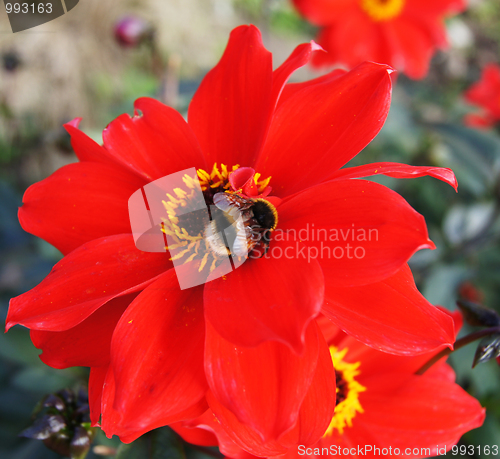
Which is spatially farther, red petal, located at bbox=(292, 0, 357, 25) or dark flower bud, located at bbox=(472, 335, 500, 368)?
red petal, located at bbox=(292, 0, 357, 25)

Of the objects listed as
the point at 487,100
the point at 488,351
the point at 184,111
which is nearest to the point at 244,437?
the point at 488,351

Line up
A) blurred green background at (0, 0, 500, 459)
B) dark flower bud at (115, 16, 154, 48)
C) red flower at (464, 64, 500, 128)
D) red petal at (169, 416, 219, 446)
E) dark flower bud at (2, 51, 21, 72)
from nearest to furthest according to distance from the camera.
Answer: red petal at (169, 416, 219, 446), blurred green background at (0, 0, 500, 459), dark flower bud at (115, 16, 154, 48), dark flower bud at (2, 51, 21, 72), red flower at (464, 64, 500, 128)

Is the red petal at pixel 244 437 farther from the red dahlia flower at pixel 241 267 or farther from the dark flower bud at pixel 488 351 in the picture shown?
the dark flower bud at pixel 488 351

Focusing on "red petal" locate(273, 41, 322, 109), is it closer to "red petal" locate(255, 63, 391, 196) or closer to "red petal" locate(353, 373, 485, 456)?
"red petal" locate(255, 63, 391, 196)

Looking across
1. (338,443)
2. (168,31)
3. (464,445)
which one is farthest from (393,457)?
(168,31)

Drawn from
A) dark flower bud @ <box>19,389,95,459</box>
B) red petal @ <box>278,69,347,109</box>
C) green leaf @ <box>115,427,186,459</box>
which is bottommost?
green leaf @ <box>115,427,186,459</box>

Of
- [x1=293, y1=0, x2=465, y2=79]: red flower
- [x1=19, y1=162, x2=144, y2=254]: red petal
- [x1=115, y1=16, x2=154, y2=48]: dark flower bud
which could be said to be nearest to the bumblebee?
[x1=19, y1=162, x2=144, y2=254]: red petal
